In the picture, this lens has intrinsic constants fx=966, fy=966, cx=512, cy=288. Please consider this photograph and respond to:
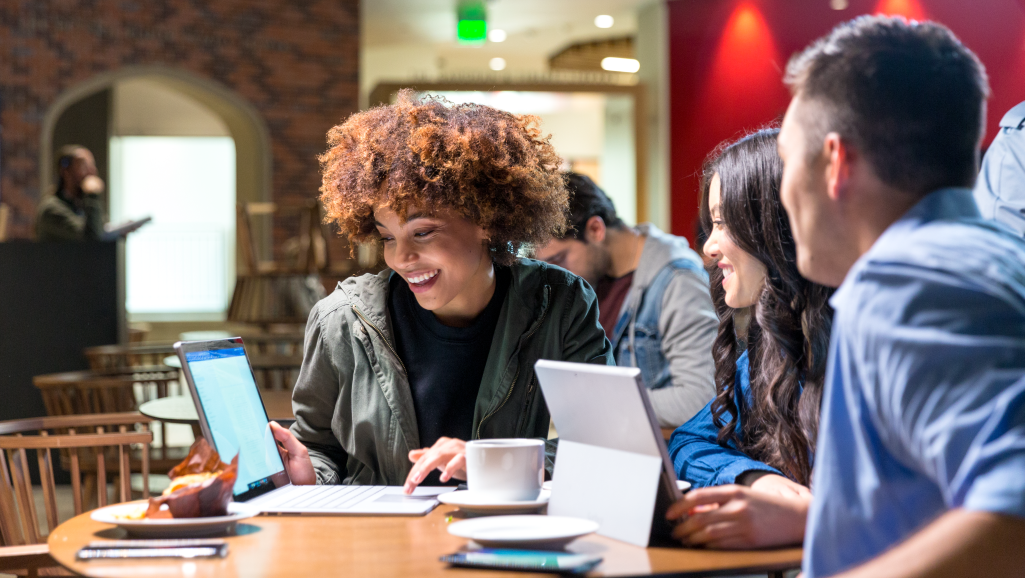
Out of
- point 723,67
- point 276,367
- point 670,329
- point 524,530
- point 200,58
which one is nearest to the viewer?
point 524,530

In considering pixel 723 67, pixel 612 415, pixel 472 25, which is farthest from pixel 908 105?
pixel 472 25

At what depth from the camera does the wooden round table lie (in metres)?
1.02

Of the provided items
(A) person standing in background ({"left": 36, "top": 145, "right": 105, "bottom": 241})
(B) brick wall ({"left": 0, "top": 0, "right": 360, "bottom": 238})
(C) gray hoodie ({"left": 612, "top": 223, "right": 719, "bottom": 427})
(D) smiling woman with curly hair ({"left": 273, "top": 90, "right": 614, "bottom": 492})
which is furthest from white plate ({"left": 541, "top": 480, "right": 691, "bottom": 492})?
(B) brick wall ({"left": 0, "top": 0, "right": 360, "bottom": 238})

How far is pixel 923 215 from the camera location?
836mm

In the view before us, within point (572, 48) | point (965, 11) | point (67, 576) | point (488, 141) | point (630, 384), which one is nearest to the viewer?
point (630, 384)

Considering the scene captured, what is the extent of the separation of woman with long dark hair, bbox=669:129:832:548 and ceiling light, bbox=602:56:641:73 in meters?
10.2

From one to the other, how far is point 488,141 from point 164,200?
551 inches

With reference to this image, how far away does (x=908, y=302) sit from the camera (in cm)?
76

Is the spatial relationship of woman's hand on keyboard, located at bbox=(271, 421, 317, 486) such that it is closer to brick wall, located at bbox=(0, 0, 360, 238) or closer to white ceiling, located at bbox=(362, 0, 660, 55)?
brick wall, located at bbox=(0, 0, 360, 238)

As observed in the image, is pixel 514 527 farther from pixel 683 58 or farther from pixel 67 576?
pixel 683 58

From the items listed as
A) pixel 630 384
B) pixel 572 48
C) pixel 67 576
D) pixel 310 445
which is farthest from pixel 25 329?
pixel 572 48

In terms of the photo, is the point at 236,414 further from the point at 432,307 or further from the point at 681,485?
the point at 681,485

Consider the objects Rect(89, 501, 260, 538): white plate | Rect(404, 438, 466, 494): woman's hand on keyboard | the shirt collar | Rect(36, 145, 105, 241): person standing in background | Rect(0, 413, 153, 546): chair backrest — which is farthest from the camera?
Rect(36, 145, 105, 241): person standing in background

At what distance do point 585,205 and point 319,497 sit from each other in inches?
74.6
